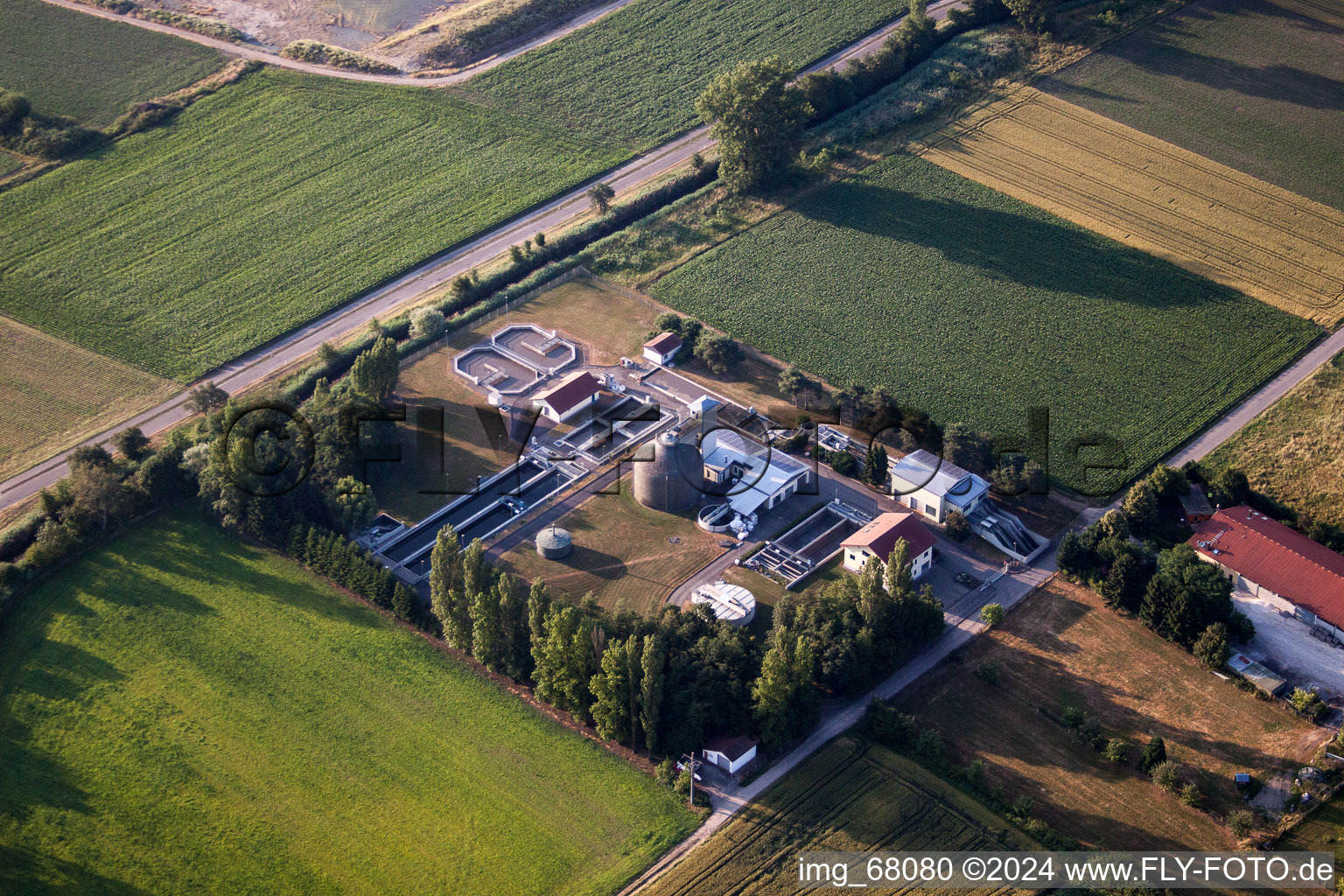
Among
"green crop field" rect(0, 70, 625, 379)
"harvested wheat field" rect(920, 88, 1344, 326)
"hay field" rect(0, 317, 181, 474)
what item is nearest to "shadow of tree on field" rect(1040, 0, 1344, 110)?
"harvested wheat field" rect(920, 88, 1344, 326)

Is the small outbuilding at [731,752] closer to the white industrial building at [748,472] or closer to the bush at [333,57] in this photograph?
the white industrial building at [748,472]

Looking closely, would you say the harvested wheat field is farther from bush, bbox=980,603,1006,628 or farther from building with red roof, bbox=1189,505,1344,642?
bush, bbox=980,603,1006,628

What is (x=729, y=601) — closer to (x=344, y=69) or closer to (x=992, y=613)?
(x=992, y=613)

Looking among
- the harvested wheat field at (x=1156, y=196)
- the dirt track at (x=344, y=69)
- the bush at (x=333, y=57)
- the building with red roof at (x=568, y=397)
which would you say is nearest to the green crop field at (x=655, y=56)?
the dirt track at (x=344, y=69)

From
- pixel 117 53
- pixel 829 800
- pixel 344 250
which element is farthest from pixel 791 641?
pixel 117 53

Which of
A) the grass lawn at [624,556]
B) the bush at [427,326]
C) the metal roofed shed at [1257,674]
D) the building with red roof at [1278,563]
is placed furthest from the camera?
the bush at [427,326]

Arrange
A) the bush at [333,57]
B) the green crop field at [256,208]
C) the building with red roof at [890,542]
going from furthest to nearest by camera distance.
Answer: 1. the bush at [333,57]
2. the green crop field at [256,208]
3. the building with red roof at [890,542]

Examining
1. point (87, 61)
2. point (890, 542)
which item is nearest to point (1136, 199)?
point (890, 542)
